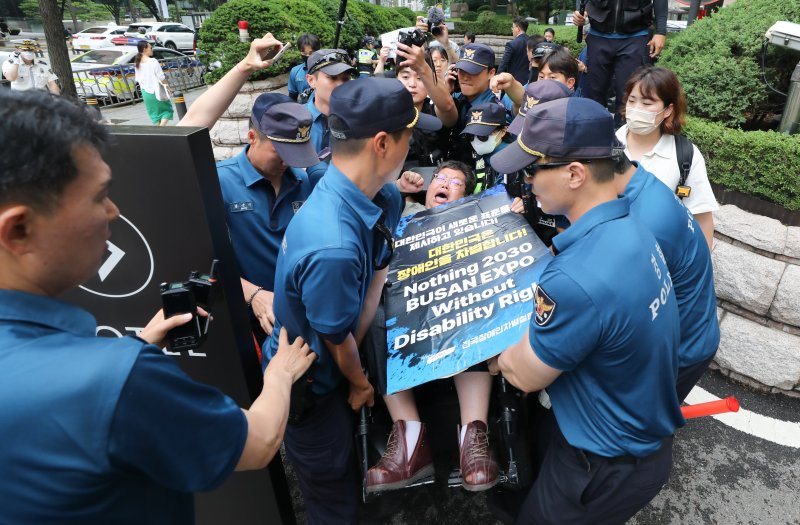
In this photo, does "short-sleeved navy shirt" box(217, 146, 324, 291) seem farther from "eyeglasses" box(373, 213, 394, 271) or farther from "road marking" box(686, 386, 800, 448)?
"road marking" box(686, 386, 800, 448)

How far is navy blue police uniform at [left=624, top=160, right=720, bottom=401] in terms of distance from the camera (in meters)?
2.08

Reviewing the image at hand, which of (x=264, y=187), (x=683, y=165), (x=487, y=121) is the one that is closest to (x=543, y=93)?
(x=487, y=121)

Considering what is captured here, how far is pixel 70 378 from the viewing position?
942mm

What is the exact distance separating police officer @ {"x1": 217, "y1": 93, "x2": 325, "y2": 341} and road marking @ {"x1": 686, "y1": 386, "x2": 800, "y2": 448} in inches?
117

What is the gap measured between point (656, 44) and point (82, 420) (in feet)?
18.9

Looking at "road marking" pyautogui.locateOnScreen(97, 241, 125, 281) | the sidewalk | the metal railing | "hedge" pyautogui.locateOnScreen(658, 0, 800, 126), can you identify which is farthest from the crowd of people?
the metal railing

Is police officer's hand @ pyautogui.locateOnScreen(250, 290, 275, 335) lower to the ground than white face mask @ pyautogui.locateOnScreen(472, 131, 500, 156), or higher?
lower

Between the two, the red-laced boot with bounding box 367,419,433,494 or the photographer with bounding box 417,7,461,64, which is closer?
the red-laced boot with bounding box 367,419,433,494

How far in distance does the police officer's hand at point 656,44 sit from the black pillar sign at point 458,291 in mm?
3437

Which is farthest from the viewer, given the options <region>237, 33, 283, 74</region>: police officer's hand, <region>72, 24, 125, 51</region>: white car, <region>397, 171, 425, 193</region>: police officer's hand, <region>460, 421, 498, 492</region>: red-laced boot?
<region>72, 24, 125, 51</region>: white car

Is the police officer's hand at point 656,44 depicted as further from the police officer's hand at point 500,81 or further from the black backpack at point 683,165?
the black backpack at point 683,165

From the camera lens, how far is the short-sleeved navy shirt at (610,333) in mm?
1530

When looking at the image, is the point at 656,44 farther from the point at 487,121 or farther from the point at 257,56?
the point at 257,56

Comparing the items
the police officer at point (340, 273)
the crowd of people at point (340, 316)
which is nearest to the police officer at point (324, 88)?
the crowd of people at point (340, 316)
